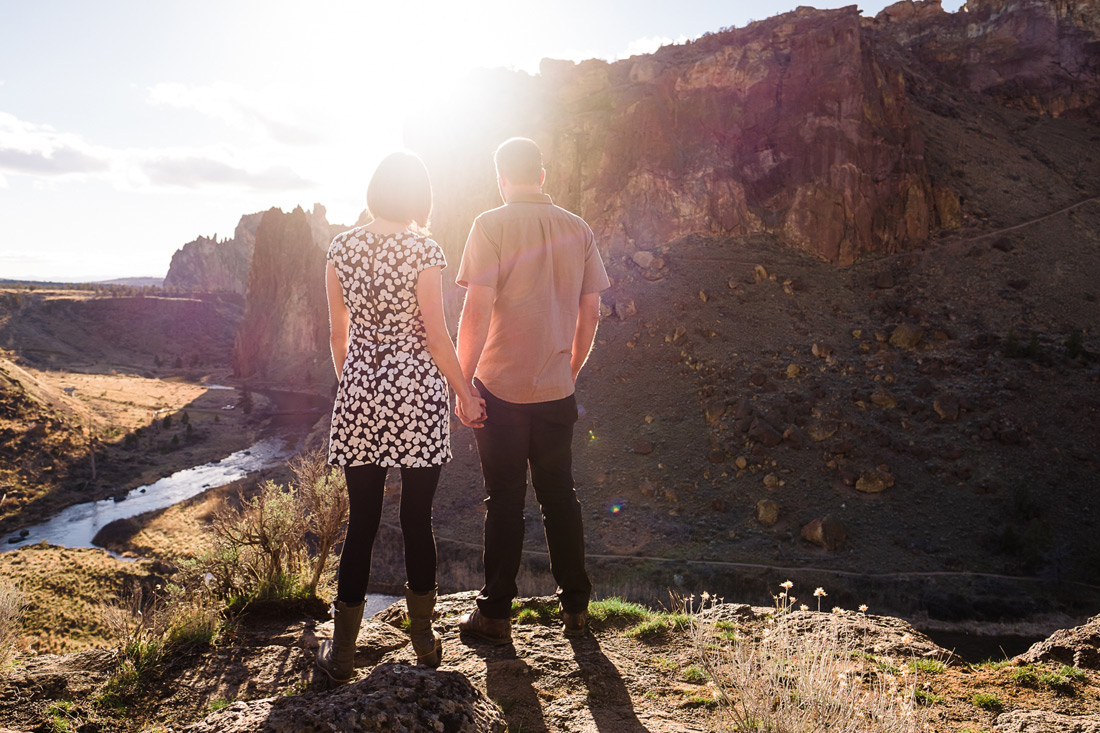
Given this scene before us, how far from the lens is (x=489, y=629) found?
390cm

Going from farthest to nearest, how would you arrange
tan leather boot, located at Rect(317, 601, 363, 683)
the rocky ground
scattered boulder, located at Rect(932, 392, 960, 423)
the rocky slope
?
the rocky slope
scattered boulder, located at Rect(932, 392, 960, 423)
tan leather boot, located at Rect(317, 601, 363, 683)
the rocky ground

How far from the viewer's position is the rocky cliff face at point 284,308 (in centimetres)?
8150

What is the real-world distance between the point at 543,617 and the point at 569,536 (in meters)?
1.16

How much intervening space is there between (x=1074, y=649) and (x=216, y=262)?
180 m

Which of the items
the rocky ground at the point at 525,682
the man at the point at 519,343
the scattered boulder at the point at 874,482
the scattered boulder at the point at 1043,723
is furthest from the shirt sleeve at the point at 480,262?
the scattered boulder at the point at 874,482

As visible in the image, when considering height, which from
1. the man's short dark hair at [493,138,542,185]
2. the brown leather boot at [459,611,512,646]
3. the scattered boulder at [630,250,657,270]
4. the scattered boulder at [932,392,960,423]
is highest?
the scattered boulder at [630,250,657,270]

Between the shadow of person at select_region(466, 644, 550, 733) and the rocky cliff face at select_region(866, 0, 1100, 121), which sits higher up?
the rocky cliff face at select_region(866, 0, 1100, 121)

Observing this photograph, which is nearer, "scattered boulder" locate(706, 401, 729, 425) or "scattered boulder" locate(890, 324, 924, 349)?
"scattered boulder" locate(706, 401, 729, 425)

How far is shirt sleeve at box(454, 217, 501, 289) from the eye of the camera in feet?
11.3

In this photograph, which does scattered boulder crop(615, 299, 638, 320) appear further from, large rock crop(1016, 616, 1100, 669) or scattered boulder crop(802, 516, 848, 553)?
large rock crop(1016, 616, 1100, 669)

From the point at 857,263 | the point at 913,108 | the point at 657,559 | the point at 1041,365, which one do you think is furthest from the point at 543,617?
the point at 913,108

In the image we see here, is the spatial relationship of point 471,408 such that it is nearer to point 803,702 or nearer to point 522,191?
point 522,191

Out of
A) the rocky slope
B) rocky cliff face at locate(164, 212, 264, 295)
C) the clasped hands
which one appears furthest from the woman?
rocky cliff face at locate(164, 212, 264, 295)

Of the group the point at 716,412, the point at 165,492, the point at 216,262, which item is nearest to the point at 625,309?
the point at 716,412
